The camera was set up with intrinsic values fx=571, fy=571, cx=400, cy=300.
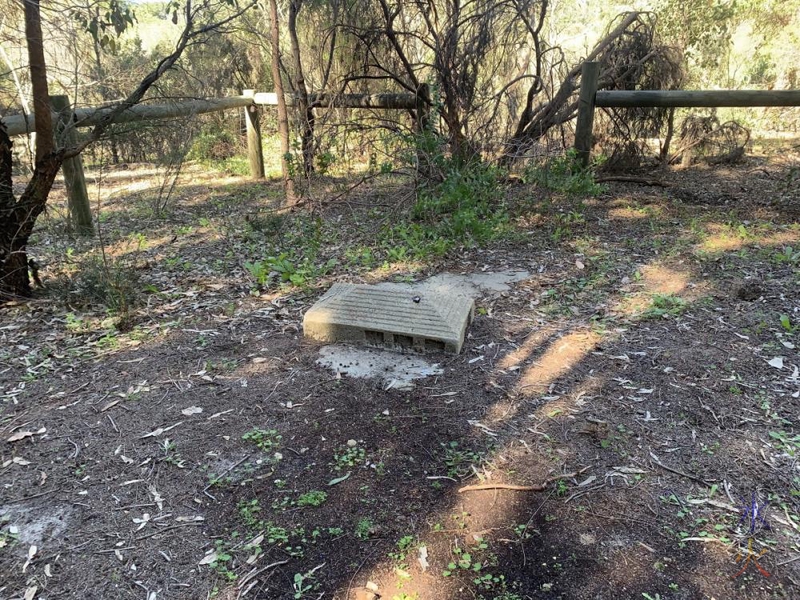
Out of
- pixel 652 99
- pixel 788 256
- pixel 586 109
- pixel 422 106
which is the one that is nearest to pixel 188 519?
pixel 788 256

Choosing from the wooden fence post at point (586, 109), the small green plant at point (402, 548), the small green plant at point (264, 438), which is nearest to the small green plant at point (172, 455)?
the small green plant at point (264, 438)

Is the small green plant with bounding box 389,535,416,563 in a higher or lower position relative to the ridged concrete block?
lower

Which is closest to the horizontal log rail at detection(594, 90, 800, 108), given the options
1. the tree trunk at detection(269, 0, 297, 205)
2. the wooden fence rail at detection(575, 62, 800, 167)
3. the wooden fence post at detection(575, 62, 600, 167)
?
→ the wooden fence rail at detection(575, 62, 800, 167)

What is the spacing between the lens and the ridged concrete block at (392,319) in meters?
3.43

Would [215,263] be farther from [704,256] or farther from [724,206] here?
[724,206]

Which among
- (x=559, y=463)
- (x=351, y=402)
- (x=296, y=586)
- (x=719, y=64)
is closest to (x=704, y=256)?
(x=559, y=463)

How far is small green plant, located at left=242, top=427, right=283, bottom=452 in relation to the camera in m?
2.69

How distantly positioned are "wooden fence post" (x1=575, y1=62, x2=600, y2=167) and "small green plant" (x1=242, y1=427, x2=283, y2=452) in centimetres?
540

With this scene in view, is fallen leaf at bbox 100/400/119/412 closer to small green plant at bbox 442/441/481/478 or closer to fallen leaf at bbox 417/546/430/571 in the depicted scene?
small green plant at bbox 442/441/481/478

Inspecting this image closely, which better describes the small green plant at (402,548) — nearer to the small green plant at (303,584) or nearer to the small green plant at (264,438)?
the small green plant at (303,584)

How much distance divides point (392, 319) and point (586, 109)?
4.59 metres

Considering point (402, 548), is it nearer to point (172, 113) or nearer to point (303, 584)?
point (303, 584)

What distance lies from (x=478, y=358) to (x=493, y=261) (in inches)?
70.3

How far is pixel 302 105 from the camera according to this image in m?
6.98
